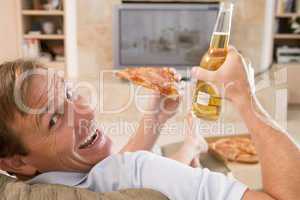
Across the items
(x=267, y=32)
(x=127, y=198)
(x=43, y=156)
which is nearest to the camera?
(x=127, y=198)

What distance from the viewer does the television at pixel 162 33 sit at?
3602 millimetres

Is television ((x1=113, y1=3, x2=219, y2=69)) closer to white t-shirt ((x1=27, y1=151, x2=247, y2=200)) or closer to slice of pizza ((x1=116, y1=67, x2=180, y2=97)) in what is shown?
slice of pizza ((x1=116, y1=67, x2=180, y2=97))

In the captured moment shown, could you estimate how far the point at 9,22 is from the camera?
363cm

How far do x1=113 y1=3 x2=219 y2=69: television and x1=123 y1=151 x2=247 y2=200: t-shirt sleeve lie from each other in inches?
117

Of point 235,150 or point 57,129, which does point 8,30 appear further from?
point 57,129

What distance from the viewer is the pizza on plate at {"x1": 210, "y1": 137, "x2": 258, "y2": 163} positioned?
1.36 meters

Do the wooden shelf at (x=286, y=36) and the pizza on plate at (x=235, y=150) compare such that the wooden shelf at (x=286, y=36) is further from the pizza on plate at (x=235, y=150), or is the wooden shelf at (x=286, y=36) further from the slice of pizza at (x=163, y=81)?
the slice of pizza at (x=163, y=81)

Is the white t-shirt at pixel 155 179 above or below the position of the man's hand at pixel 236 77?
below

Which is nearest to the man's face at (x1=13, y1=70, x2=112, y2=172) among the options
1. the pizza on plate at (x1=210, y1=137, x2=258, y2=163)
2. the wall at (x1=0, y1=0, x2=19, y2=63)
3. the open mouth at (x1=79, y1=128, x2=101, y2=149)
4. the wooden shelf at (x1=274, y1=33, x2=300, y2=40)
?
the open mouth at (x1=79, y1=128, x2=101, y2=149)

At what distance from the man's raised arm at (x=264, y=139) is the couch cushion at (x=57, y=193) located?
180 mm

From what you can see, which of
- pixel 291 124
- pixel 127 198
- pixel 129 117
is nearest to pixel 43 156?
pixel 127 198

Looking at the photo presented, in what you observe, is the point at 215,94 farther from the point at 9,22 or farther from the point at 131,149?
the point at 9,22

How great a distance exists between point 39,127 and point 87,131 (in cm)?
14

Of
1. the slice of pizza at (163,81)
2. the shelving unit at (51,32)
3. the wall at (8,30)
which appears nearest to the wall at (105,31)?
the shelving unit at (51,32)
